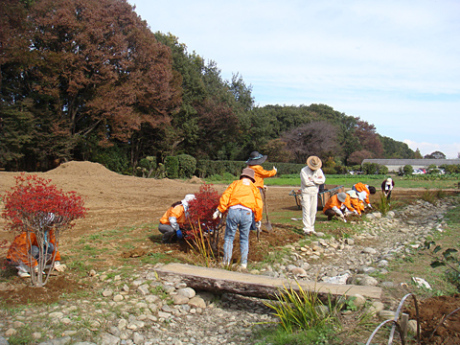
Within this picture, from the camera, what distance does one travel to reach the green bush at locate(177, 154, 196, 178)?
110 ft

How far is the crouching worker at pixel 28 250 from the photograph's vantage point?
212 inches

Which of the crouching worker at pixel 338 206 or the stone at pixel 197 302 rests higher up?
the crouching worker at pixel 338 206

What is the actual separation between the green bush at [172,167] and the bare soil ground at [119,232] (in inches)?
418

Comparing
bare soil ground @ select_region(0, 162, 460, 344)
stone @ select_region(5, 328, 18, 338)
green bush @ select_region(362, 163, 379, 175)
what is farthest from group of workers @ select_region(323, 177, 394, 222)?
green bush @ select_region(362, 163, 379, 175)

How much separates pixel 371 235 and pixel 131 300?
7.73 meters

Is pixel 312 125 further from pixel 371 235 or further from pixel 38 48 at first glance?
pixel 371 235

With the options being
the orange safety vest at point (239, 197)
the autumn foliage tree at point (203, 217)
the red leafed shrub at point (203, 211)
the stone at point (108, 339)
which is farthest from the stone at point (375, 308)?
Answer: the red leafed shrub at point (203, 211)

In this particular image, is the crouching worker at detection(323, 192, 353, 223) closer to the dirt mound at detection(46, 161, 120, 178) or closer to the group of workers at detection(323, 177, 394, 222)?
the group of workers at detection(323, 177, 394, 222)

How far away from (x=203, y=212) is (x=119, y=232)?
3.07m

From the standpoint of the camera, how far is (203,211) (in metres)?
7.10

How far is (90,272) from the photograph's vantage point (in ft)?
20.1

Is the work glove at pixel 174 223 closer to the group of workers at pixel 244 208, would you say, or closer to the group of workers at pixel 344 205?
the group of workers at pixel 244 208

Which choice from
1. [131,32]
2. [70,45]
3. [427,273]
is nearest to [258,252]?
[427,273]

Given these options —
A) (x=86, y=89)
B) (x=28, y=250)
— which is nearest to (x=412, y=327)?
(x=28, y=250)
